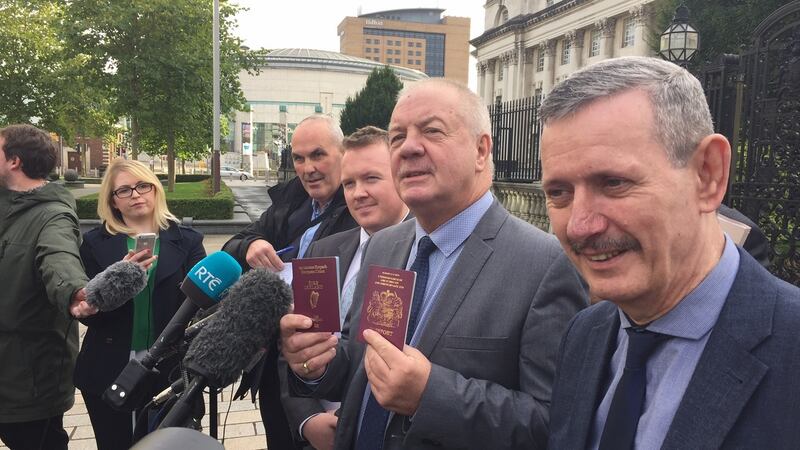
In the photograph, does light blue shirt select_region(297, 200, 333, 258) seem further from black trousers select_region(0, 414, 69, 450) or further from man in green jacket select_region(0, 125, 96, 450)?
black trousers select_region(0, 414, 69, 450)

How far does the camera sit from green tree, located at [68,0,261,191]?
2019cm

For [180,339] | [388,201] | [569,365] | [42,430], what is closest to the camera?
[569,365]

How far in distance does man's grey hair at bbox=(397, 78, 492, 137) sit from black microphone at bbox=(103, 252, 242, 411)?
999 millimetres

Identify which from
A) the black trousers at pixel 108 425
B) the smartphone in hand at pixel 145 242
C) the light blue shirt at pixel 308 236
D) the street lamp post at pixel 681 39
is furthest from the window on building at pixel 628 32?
the black trousers at pixel 108 425

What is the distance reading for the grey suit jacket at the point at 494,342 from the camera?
1.73 m

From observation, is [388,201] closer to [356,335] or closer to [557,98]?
[356,335]

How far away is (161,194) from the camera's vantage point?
12.4ft

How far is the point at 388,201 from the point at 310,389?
1172 millimetres

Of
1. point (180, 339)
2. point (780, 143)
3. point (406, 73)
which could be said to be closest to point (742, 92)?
point (780, 143)

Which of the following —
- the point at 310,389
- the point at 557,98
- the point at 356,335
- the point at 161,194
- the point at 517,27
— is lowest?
the point at 310,389

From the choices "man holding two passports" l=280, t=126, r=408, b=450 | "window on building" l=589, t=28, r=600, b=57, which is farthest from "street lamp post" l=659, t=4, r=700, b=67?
"window on building" l=589, t=28, r=600, b=57

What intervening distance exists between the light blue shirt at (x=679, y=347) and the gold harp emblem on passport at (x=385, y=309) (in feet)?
2.24

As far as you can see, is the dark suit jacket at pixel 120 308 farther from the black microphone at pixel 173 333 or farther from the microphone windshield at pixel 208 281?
the microphone windshield at pixel 208 281

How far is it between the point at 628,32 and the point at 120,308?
5338 cm
